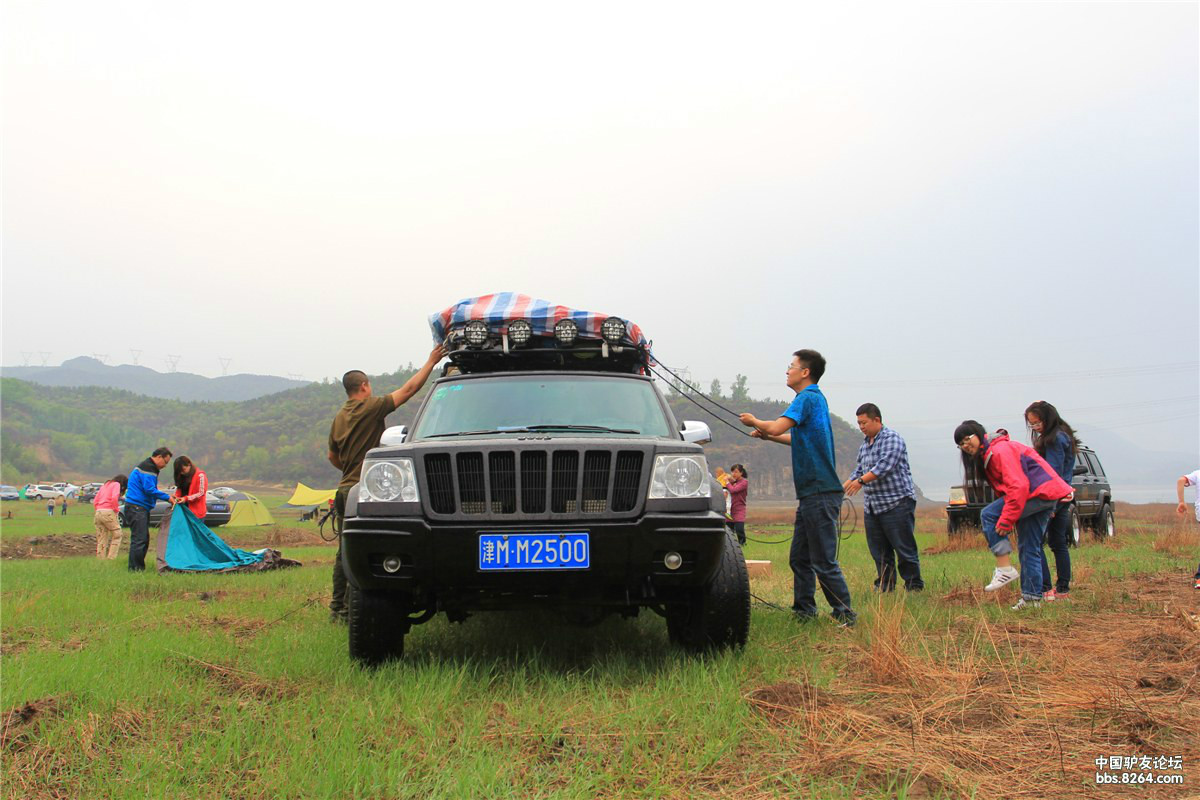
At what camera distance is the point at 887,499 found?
7.18 meters

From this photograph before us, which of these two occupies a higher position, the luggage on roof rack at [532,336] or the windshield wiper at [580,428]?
the luggage on roof rack at [532,336]

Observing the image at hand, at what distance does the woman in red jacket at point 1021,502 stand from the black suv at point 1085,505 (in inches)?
331

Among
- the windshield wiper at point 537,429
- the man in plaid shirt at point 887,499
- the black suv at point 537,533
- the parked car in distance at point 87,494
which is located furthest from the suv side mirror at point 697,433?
the parked car in distance at point 87,494

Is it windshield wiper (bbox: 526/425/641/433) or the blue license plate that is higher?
windshield wiper (bbox: 526/425/641/433)

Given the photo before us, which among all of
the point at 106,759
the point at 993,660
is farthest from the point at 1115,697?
the point at 106,759

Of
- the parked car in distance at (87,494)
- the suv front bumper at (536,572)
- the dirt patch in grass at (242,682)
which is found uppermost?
the suv front bumper at (536,572)

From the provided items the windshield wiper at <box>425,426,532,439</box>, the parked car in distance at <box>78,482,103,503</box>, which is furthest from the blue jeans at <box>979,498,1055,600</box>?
the parked car in distance at <box>78,482,103,503</box>

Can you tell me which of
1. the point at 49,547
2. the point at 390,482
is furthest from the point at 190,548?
the point at 49,547

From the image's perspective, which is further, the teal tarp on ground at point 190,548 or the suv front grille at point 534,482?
the teal tarp on ground at point 190,548

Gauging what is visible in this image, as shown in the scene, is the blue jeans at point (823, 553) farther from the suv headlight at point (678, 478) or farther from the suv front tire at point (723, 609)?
the suv headlight at point (678, 478)

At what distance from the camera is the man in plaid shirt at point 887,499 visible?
281 inches

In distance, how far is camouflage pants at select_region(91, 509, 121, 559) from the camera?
1317 cm

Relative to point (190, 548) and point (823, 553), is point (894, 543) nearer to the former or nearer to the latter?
point (823, 553)

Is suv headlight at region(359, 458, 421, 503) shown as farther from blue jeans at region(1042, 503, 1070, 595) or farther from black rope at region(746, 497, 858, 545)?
blue jeans at region(1042, 503, 1070, 595)
